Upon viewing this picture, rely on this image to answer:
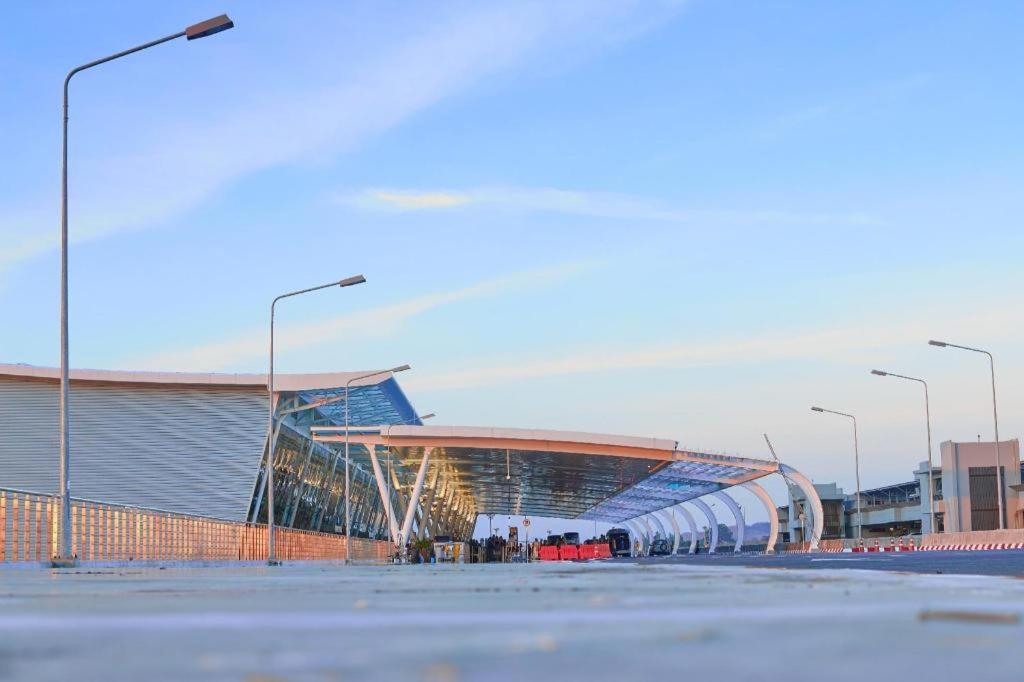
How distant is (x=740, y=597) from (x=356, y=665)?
4.03 metres

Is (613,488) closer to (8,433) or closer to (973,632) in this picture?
(8,433)

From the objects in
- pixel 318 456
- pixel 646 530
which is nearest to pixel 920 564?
pixel 318 456

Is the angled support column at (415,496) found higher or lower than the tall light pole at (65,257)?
lower

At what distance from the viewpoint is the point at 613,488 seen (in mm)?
89938

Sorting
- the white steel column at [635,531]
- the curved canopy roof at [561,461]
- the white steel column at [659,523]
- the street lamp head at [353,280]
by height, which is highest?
the street lamp head at [353,280]

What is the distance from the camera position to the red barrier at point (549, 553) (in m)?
88.6

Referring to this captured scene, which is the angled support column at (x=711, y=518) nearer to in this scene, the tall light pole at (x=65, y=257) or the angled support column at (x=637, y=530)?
the angled support column at (x=637, y=530)

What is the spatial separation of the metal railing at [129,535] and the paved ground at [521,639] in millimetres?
21034

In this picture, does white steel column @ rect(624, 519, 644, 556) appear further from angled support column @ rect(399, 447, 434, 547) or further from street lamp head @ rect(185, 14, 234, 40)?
street lamp head @ rect(185, 14, 234, 40)

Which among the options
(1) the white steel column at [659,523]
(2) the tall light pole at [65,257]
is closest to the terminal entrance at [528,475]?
(1) the white steel column at [659,523]

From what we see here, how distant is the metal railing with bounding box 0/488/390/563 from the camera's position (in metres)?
26.2

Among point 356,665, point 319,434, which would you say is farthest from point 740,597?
point 319,434

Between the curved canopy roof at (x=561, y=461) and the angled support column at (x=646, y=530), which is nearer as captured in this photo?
the curved canopy roof at (x=561, y=461)

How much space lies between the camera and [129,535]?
36875 mm
